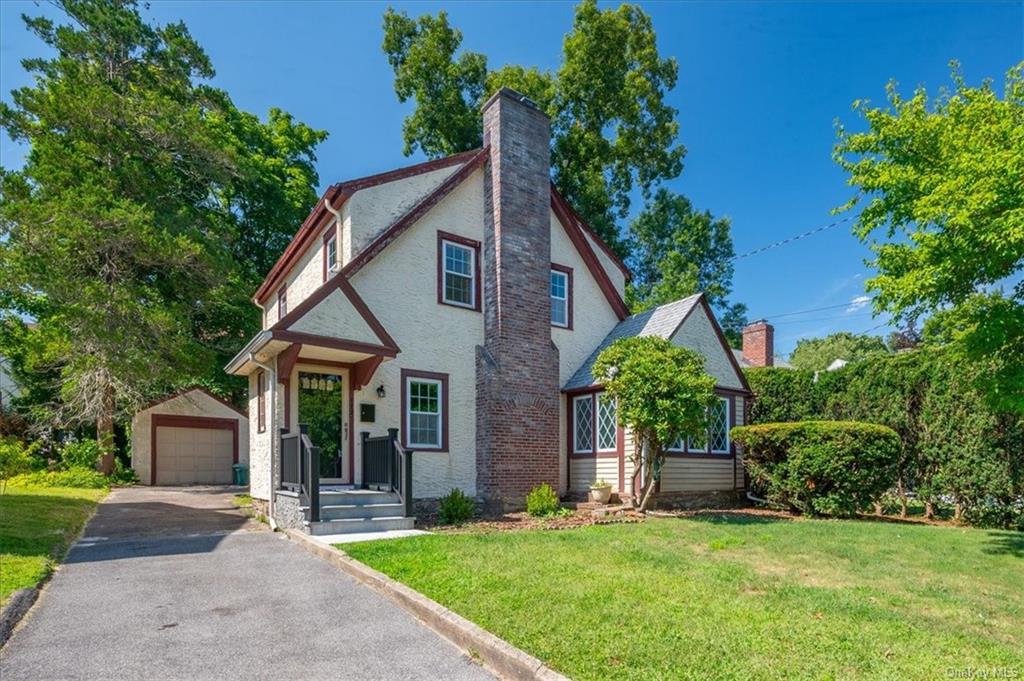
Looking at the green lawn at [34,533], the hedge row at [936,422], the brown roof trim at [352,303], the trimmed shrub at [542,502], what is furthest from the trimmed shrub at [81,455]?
the hedge row at [936,422]

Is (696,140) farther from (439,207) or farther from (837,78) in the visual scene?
(439,207)

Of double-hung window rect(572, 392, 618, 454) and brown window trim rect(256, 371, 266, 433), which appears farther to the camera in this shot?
double-hung window rect(572, 392, 618, 454)

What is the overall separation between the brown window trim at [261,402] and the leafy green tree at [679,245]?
20.5m

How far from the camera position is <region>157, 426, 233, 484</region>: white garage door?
2198 centimetres

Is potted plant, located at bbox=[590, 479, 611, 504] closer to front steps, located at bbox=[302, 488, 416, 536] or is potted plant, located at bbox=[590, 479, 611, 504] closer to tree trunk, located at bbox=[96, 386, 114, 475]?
front steps, located at bbox=[302, 488, 416, 536]

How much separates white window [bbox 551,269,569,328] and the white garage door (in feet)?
51.0

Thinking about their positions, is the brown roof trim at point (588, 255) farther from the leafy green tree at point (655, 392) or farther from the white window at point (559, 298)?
the leafy green tree at point (655, 392)

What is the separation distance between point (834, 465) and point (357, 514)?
357 inches

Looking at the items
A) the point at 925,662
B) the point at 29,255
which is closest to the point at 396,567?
the point at 925,662

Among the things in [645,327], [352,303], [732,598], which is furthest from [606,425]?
[732,598]

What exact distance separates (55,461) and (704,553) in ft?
73.7

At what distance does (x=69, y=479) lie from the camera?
1830 centimetres

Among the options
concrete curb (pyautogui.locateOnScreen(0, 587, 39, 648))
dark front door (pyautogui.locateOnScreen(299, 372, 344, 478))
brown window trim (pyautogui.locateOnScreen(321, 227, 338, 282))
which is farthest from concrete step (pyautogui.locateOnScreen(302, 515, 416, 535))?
brown window trim (pyautogui.locateOnScreen(321, 227, 338, 282))

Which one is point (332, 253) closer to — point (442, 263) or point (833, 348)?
point (442, 263)
